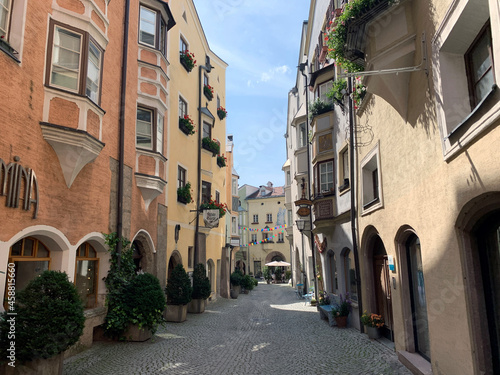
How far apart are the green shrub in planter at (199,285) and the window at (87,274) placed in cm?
679

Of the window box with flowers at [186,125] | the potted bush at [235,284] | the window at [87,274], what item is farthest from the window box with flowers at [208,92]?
the window at [87,274]

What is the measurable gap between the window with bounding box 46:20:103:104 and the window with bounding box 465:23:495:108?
7.51 meters

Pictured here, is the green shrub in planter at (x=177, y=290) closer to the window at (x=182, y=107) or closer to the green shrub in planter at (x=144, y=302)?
the green shrub in planter at (x=144, y=302)

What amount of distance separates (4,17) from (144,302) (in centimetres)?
702

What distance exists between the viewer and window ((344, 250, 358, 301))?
12.4 metres

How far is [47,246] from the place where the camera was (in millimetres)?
8234

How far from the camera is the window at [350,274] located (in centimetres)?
1243

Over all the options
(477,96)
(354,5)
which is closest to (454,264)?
(477,96)

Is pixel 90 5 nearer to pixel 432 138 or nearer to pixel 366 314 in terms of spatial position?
pixel 432 138

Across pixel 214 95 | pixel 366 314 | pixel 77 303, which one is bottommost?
pixel 366 314

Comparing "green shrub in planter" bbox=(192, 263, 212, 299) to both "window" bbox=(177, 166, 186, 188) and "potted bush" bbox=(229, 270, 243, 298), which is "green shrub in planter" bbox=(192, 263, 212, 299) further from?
"potted bush" bbox=(229, 270, 243, 298)

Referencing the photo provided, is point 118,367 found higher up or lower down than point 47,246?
lower down

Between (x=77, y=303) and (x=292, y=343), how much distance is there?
574 centimetres

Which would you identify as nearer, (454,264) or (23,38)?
(454,264)
